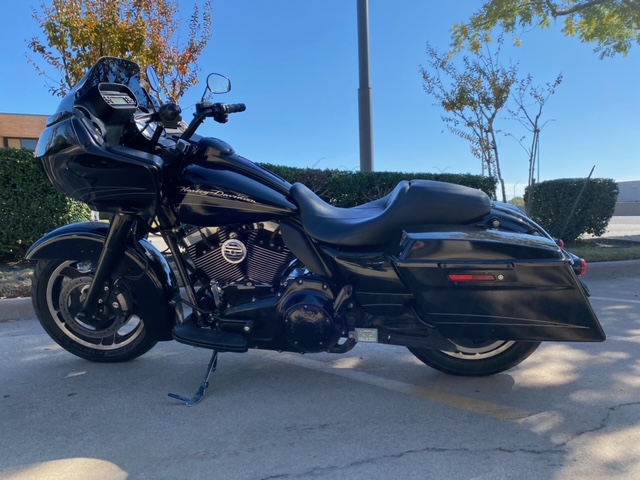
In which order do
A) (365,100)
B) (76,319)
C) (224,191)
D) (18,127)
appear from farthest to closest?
(18,127) < (365,100) < (76,319) < (224,191)

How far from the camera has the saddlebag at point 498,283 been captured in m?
2.36

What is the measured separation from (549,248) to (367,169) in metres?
6.14

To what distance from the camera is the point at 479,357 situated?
294 centimetres

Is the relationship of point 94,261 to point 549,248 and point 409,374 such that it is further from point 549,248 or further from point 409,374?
point 549,248

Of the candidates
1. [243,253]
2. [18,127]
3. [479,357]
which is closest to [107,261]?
[243,253]

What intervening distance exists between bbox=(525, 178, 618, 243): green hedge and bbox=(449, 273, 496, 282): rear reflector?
7.89 metres

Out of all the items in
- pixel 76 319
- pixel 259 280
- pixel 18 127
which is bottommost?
pixel 76 319

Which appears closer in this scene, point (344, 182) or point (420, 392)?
point (420, 392)

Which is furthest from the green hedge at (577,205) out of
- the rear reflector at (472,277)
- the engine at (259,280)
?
the engine at (259,280)

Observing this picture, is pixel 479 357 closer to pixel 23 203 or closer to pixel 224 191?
pixel 224 191

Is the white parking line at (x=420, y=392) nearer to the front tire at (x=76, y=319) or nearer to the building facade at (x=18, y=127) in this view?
the front tire at (x=76, y=319)

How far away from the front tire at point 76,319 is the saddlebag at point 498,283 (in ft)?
5.94

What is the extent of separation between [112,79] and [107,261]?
3.68 ft

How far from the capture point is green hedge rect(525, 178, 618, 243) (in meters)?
9.39
